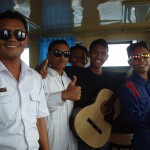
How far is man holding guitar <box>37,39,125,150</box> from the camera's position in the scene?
7.18 ft

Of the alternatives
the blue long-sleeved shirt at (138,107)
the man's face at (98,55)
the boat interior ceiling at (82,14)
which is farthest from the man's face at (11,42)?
the boat interior ceiling at (82,14)

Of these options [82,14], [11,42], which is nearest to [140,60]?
[11,42]

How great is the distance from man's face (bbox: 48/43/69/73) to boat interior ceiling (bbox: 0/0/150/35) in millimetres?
1637

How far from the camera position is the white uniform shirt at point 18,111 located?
1.19 m

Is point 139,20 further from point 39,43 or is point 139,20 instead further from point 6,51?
point 6,51

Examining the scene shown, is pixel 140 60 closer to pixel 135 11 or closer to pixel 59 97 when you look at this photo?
pixel 59 97

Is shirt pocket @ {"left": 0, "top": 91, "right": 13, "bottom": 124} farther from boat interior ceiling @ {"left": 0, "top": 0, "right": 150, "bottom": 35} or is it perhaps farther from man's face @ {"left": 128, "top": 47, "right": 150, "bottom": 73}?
boat interior ceiling @ {"left": 0, "top": 0, "right": 150, "bottom": 35}

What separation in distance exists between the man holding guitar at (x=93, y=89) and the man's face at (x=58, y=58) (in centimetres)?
25

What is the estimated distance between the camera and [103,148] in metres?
2.23

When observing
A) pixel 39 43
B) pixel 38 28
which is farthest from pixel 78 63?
pixel 39 43

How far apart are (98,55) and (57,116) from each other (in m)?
0.77

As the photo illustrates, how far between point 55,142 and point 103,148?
563 millimetres

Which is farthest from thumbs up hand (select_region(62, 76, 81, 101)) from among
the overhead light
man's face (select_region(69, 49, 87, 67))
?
the overhead light

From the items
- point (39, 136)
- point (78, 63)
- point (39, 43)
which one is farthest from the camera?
point (39, 43)
